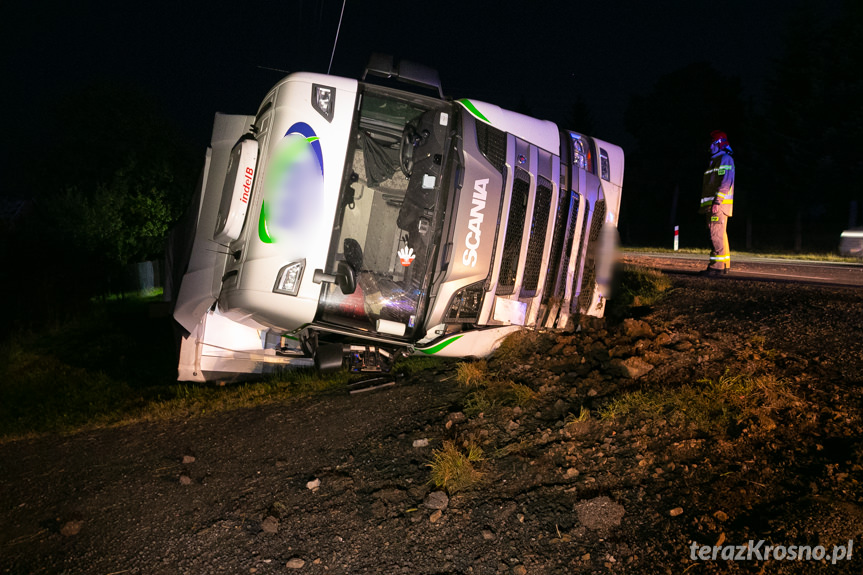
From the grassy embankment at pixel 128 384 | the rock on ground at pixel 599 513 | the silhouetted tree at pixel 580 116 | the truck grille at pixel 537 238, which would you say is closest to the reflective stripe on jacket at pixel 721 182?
the grassy embankment at pixel 128 384

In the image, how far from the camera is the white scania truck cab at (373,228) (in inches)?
142

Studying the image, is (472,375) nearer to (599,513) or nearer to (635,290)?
(599,513)

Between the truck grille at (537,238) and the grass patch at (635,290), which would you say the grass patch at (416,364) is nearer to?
the truck grille at (537,238)

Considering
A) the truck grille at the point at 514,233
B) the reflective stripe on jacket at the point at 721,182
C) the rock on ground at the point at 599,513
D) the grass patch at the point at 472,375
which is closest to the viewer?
the rock on ground at the point at 599,513

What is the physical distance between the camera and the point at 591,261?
16.3ft

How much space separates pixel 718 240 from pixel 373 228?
5441 millimetres

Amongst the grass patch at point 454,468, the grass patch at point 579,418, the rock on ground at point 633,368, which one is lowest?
the grass patch at point 454,468

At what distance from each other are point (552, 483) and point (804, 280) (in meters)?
5.70

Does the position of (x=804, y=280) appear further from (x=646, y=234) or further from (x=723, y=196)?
(x=646, y=234)

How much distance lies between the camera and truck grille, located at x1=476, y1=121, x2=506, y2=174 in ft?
13.1

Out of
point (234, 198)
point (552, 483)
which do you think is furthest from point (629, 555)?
point (234, 198)

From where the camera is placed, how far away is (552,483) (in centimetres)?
295

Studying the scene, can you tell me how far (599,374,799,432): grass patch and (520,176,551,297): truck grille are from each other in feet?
4.12

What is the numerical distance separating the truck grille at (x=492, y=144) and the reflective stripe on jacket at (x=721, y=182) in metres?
4.45
